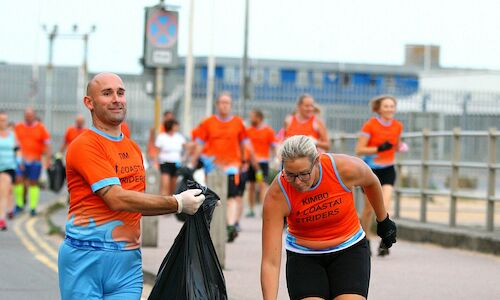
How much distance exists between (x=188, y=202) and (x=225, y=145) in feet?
34.3

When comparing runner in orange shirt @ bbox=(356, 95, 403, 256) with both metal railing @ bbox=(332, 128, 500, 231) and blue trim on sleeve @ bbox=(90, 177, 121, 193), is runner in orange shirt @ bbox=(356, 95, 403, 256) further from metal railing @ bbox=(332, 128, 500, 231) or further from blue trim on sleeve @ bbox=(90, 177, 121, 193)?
blue trim on sleeve @ bbox=(90, 177, 121, 193)

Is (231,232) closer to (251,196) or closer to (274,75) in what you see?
(251,196)

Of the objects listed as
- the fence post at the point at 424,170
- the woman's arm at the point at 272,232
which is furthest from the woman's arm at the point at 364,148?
the woman's arm at the point at 272,232

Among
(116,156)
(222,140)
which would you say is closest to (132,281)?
(116,156)

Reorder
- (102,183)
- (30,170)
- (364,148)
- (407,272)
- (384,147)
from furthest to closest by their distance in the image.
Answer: (30,170) → (364,148) → (384,147) → (407,272) → (102,183)

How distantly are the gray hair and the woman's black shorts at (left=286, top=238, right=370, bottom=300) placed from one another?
2.46ft

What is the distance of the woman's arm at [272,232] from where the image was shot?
718cm

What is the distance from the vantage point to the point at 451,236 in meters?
16.9

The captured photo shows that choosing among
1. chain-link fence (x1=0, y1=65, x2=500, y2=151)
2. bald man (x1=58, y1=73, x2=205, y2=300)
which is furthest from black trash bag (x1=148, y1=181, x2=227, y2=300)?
chain-link fence (x1=0, y1=65, x2=500, y2=151)

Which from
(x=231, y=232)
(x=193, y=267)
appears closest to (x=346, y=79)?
(x=231, y=232)

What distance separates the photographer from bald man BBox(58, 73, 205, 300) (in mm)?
6516

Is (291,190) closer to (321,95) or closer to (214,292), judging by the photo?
(214,292)

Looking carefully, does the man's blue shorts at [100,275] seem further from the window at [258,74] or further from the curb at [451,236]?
the window at [258,74]

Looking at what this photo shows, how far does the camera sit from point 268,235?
286 inches
